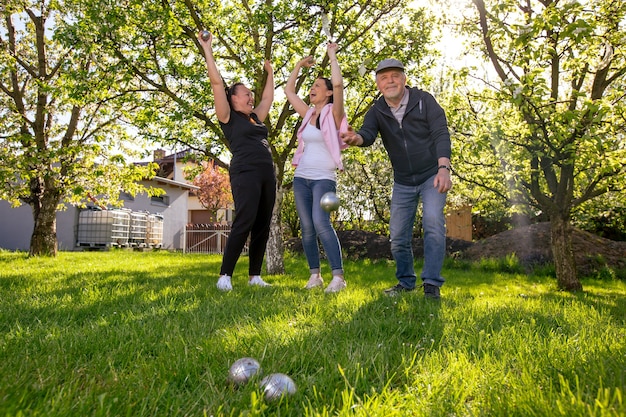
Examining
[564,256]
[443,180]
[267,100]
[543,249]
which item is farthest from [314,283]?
[543,249]

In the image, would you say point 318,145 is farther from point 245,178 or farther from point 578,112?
point 578,112

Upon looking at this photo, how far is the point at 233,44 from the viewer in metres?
8.17

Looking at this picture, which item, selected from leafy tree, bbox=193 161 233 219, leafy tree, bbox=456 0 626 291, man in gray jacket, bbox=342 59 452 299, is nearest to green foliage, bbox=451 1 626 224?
leafy tree, bbox=456 0 626 291

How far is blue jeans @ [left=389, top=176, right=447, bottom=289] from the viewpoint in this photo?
13.1 feet

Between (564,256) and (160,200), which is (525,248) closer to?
(564,256)

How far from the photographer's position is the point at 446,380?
5.61 feet

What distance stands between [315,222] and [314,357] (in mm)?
2699

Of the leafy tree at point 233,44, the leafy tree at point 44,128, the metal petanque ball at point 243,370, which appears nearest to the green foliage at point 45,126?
the leafy tree at point 44,128

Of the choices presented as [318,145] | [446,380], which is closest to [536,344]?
[446,380]

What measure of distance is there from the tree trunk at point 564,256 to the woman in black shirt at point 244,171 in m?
5.03

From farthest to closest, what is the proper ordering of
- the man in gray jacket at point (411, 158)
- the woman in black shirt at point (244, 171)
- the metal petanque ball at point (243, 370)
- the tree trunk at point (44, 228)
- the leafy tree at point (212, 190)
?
the leafy tree at point (212, 190)
the tree trunk at point (44, 228)
the woman in black shirt at point (244, 171)
the man in gray jacket at point (411, 158)
the metal petanque ball at point (243, 370)

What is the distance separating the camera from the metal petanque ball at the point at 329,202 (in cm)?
435

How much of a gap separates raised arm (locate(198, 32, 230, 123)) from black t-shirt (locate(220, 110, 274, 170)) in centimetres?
11

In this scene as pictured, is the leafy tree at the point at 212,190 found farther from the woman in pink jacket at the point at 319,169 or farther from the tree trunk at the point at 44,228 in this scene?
the woman in pink jacket at the point at 319,169
